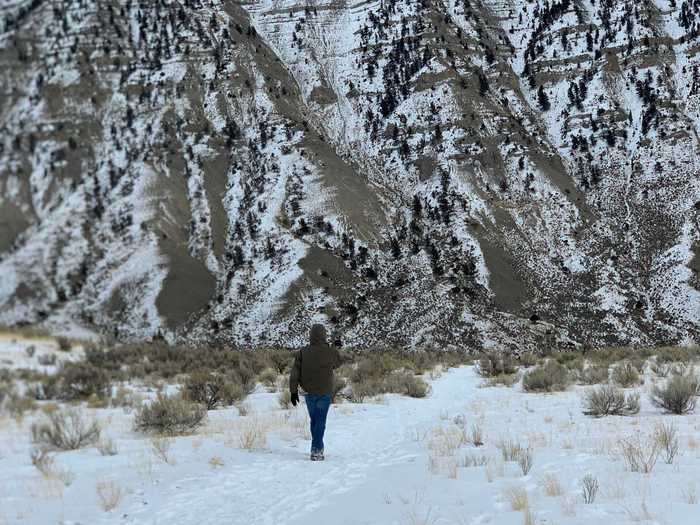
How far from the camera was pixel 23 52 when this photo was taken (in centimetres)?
3575

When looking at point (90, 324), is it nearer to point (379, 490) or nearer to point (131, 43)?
point (379, 490)

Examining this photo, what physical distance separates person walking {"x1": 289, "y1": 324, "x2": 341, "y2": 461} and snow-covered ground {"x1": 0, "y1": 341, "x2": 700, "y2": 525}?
50 centimetres


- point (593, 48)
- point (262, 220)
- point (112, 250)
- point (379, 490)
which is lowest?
point (379, 490)

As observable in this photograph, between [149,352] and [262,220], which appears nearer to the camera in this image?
[149,352]

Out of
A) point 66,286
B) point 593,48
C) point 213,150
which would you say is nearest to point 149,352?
point 66,286

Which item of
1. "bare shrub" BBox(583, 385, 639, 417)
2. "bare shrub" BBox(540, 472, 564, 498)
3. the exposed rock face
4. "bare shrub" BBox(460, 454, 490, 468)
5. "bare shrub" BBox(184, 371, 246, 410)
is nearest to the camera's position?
"bare shrub" BBox(540, 472, 564, 498)

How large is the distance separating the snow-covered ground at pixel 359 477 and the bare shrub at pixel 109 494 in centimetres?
3

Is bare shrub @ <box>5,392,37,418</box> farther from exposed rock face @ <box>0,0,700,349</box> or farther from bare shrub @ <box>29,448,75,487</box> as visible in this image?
exposed rock face @ <box>0,0,700,349</box>

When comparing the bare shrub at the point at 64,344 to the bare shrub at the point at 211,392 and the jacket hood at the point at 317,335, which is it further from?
the jacket hood at the point at 317,335

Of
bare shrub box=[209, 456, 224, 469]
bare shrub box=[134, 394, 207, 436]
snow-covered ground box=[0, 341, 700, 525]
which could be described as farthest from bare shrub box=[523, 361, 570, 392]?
bare shrub box=[209, 456, 224, 469]

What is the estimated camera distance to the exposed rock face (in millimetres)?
44219

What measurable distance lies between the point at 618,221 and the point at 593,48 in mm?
29836

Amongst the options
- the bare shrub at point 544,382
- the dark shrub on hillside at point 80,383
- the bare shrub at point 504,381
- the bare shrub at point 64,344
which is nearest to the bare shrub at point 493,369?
the bare shrub at point 504,381

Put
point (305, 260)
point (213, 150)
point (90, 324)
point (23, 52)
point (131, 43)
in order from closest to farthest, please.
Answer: point (23, 52) < point (90, 324) < point (305, 260) < point (213, 150) < point (131, 43)
